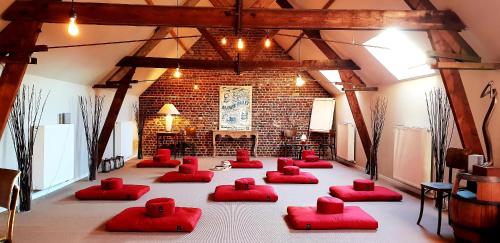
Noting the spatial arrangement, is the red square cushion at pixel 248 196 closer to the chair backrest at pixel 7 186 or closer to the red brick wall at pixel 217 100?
→ the chair backrest at pixel 7 186

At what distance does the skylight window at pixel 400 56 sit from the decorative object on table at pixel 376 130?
1097 mm

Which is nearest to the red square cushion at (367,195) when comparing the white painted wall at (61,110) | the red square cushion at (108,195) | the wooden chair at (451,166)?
the wooden chair at (451,166)

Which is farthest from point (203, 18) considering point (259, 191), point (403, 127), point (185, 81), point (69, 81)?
point (185, 81)

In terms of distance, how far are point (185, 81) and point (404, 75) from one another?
721 cm

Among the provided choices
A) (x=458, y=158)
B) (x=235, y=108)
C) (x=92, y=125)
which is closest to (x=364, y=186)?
(x=458, y=158)

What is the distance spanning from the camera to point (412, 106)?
7199 mm

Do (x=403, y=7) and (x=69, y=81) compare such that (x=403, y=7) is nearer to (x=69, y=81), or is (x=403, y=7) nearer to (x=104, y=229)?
(x=104, y=229)

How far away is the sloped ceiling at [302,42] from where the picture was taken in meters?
4.74

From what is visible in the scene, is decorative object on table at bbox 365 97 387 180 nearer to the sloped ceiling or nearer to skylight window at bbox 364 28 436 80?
the sloped ceiling

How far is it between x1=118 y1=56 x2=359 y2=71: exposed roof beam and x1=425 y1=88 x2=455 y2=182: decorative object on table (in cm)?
300

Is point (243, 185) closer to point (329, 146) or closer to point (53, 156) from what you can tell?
point (53, 156)

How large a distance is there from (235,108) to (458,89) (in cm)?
813

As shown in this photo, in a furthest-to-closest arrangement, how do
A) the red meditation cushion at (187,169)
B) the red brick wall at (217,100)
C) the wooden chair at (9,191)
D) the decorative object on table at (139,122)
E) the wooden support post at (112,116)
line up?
the red brick wall at (217,100) → the decorative object on table at (139,122) → the wooden support post at (112,116) → the red meditation cushion at (187,169) → the wooden chair at (9,191)

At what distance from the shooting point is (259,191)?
625cm
